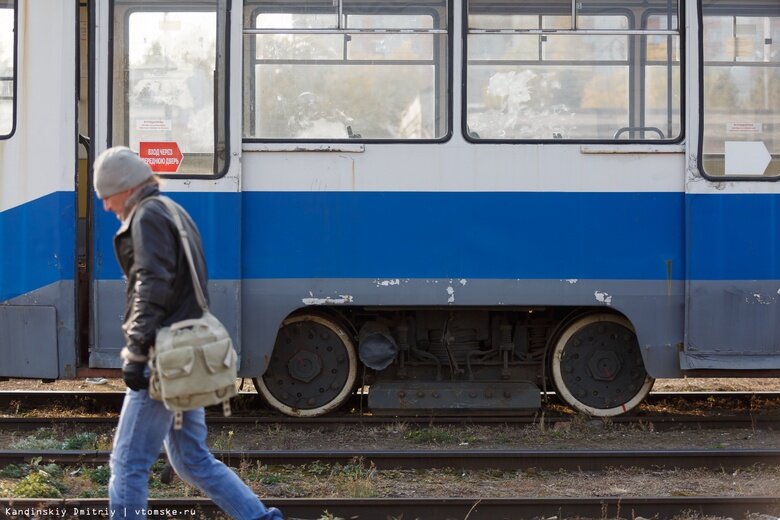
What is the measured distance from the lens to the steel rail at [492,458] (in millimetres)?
6641

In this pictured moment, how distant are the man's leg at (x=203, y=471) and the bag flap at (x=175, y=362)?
35cm

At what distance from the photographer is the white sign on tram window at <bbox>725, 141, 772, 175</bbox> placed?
25.5 feet

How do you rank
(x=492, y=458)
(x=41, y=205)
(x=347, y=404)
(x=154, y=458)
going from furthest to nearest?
(x=347, y=404) → (x=41, y=205) → (x=492, y=458) → (x=154, y=458)

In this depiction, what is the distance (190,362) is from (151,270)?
0.40m

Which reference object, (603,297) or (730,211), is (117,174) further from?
(730,211)

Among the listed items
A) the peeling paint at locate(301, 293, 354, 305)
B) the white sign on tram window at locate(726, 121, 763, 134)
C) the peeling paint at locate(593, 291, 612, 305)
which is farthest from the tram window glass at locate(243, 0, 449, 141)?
the white sign on tram window at locate(726, 121, 763, 134)

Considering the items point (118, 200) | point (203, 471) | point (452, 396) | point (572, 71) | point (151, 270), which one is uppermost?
point (572, 71)

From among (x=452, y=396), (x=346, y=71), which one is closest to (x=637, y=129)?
(x=346, y=71)

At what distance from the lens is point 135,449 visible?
4.36 metres

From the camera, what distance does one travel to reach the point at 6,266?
7.68 m

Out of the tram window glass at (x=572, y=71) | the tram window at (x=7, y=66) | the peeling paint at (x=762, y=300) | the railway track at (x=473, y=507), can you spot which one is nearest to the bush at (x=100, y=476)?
the railway track at (x=473, y=507)

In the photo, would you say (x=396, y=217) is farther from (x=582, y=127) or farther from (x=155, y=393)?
(x=155, y=393)

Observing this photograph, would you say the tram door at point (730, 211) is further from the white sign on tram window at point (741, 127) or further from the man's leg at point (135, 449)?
the man's leg at point (135, 449)

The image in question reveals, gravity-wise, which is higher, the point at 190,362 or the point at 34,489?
the point at 190,362
